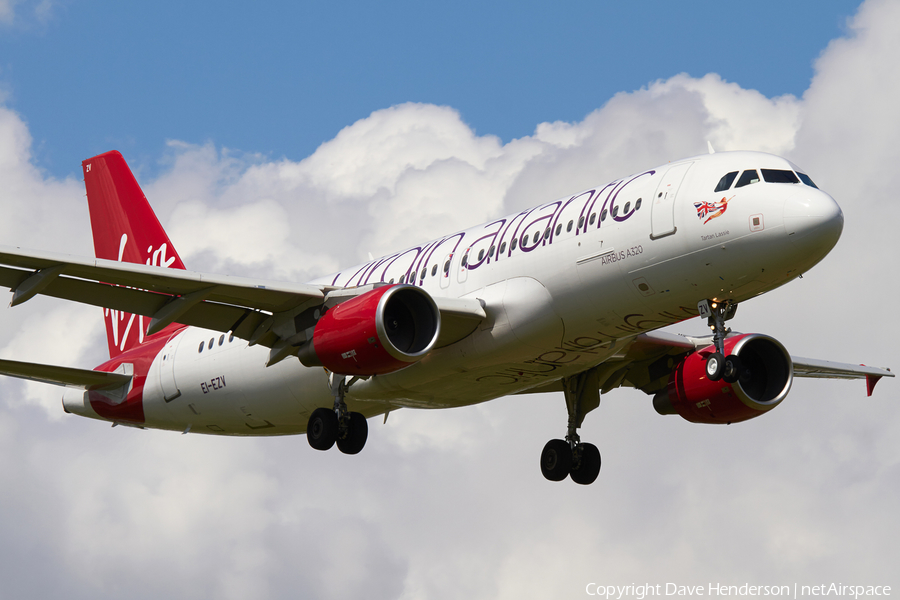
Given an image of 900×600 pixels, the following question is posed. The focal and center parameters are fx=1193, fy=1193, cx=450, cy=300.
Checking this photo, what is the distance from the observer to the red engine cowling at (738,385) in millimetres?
30500

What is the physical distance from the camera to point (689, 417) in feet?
104

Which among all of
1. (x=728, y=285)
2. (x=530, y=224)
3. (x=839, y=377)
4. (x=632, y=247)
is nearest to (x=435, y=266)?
(x=530, y=224)

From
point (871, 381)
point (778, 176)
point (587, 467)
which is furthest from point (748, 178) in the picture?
point (871, 381)

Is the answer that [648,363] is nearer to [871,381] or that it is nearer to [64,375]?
[871,381]

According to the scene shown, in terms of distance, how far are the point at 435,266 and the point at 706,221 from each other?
7.40 metres

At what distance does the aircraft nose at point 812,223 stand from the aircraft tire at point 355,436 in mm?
11643

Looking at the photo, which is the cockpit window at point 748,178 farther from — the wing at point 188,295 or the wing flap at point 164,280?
the wing flap at point 164,280

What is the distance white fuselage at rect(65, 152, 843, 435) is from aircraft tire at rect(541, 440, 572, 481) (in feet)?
13.7

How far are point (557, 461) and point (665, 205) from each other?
11.2 metres

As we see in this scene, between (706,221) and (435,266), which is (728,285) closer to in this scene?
(706,221)

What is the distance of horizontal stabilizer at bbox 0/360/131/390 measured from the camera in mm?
30688

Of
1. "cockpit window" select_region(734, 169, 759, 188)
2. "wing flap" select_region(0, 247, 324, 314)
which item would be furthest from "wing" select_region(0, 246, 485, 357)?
"cockpit window" select_region(734, 169, 759, 188)

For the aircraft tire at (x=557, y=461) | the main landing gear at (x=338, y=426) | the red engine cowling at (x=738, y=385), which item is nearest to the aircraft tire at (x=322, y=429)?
the main landing gear at (x=338, y=426)

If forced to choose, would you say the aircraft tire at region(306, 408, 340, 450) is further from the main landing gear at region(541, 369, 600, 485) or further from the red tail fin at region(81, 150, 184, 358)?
the red tail fin at region(81, 150, 184, 358)
